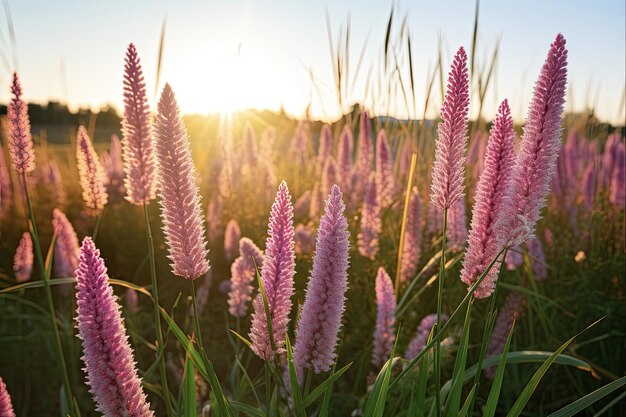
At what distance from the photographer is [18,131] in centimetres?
171

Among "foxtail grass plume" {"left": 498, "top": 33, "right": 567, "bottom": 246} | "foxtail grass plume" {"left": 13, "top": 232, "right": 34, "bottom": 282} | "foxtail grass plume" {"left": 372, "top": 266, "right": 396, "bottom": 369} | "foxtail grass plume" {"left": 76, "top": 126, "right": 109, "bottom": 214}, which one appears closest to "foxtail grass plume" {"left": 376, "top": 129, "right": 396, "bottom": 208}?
"foxtail grass plume" {"left": 372, "top": 266, "right": 396, "bottom": 369}

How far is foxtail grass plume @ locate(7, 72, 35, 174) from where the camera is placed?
5.47 ft

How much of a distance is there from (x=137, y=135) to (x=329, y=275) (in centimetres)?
63

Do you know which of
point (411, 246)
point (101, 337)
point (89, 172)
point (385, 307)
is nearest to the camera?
point (101, 337)

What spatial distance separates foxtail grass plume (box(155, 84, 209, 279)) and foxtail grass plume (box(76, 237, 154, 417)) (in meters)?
0.17

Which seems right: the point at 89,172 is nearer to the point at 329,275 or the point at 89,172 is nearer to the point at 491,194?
the point at 329,275

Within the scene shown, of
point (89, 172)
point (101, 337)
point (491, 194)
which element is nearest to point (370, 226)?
point (89, 172)

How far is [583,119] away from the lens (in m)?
6.27

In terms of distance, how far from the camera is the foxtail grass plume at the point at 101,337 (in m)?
1.12

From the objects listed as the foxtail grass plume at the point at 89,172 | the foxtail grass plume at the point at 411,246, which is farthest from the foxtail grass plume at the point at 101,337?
the foxtail grass plume at the point at 411,246

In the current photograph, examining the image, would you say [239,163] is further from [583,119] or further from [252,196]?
[583,119]

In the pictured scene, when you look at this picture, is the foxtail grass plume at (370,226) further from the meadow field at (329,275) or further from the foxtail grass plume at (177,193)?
the foxtail grass plume at (177,193)

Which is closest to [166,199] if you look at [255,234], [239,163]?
[255,234]

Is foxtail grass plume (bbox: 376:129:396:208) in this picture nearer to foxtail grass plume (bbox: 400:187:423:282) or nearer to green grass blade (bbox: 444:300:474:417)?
foxtail grass plume (bbox: 400:187:423:282)
